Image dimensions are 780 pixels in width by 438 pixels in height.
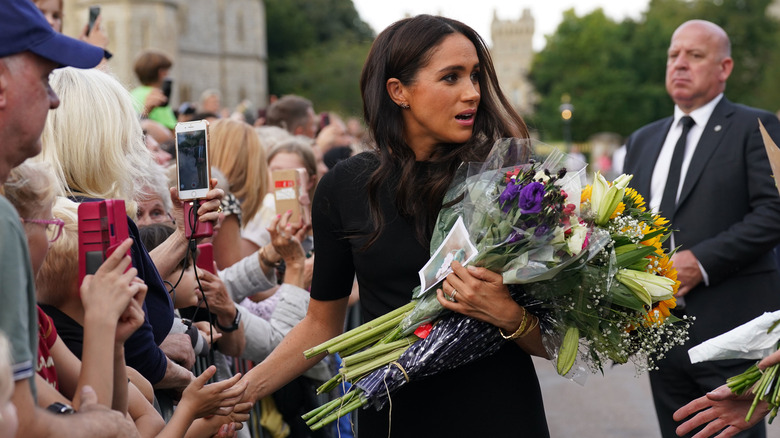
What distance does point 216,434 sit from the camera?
150 inches

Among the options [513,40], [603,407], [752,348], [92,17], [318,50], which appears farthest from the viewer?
[513,40]

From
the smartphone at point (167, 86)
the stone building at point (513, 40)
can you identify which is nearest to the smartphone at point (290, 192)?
the smartphone at point (167, 86)

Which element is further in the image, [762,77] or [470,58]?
[762,77]

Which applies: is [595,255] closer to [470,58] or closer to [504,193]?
[504,193]

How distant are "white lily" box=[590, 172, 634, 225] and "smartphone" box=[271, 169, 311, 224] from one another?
225 cm

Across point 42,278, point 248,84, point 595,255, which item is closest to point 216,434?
point 42,278

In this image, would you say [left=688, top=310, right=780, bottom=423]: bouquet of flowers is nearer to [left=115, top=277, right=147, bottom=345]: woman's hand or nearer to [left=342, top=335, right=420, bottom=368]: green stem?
[left=342, top=335, right=420, bottom=368]: green stem

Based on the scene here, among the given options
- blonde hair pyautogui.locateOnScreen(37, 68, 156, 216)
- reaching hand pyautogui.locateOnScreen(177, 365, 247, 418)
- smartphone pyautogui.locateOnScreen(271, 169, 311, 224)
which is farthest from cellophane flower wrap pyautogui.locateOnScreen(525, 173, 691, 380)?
smartphone pyautogui.locateOnScreen(271, 169, 311, 224)

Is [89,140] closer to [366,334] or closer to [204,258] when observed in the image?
[204,258]

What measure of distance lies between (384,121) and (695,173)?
9.50 ft

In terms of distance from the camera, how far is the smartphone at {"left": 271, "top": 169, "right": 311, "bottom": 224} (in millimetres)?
5487

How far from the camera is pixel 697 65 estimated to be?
6.49 metres

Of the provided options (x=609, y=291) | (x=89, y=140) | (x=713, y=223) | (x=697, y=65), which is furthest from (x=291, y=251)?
(x=697, y=65)

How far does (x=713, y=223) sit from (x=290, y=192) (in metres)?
2.49
